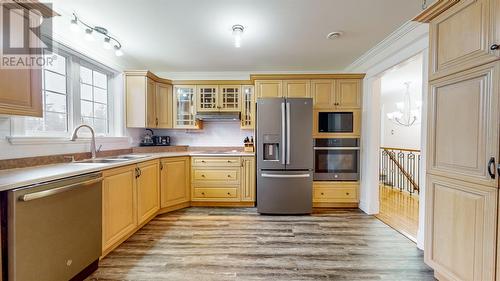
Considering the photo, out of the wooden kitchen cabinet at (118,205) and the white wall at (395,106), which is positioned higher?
the white wall at (395,106)

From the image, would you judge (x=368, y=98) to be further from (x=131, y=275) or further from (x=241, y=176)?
(x=131, y=275)

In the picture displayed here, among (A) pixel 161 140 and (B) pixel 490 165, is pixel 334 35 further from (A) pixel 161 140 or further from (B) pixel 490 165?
(A) pixel 161 140

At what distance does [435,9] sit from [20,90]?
3.12 meters

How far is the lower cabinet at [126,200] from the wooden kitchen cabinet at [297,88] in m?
2.26

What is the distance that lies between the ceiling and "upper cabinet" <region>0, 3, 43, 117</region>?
2.63ft

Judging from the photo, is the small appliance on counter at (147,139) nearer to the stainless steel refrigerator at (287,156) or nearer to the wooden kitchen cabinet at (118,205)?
the wooden kitchen cabinet at (118,205)

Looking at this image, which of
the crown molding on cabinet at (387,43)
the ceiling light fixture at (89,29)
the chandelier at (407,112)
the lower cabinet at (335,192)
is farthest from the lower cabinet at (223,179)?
the chandelier at (407,112)

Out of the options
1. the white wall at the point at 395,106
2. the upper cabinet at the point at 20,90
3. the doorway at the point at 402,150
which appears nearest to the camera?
the upper cabinet at the point at 20,90

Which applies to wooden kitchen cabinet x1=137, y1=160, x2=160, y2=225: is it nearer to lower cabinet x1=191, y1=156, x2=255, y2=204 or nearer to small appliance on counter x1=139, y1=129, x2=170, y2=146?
lower cabinet x1=191, y1=156, x2=255, y2=204

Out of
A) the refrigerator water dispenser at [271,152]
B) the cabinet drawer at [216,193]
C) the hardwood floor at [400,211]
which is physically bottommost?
the hardwood floor at [400,211]

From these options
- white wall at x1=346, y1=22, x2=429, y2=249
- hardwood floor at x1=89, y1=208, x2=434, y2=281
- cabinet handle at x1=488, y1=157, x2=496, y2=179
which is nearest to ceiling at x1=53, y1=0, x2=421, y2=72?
white wall at x1=346, y1=22, x2=429, y2=249

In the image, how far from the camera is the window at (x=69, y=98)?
229 cm

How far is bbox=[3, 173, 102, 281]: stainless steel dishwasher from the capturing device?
1354 millimetres

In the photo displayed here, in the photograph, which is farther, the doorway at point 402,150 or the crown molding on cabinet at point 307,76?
the crown molding on cabinet at point 307,76
